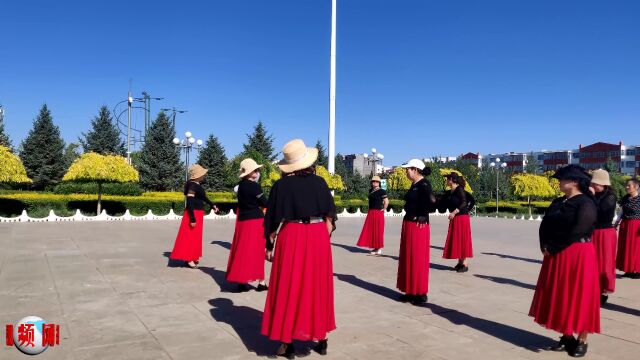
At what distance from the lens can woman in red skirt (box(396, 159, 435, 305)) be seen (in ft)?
21.5

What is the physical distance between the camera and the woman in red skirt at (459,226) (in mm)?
9352

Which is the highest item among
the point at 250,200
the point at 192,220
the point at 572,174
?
the point at 572,174

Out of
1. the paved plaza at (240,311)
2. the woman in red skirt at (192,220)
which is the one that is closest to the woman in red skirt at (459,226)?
the paved plaza at (240,311)

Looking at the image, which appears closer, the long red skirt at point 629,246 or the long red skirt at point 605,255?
the long red skirt at point 605,255

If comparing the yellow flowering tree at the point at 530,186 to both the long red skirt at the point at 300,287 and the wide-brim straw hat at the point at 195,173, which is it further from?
the long red skirt at the point at 300,287

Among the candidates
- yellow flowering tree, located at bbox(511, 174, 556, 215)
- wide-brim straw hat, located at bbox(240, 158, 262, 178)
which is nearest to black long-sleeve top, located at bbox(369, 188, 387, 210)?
wide-brim straw hat, located at bbox(240, 158, 262, 178)

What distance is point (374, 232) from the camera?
38.5ft

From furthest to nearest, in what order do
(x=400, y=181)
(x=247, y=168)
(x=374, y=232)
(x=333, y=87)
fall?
(x=400, y=181) → (x=333, y=87) → (x=374, y=232) → (x=247, y=168)

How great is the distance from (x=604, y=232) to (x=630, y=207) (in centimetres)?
227

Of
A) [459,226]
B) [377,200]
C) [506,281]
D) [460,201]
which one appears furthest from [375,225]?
[506,281]

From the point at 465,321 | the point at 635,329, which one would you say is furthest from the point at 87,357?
the point at 635,329

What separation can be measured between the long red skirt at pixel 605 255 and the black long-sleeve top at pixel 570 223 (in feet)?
9.10

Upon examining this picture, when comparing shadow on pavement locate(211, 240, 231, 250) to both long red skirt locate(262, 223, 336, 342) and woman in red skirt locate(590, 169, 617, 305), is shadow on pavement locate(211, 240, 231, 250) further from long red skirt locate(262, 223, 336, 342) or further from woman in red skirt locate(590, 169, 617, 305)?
woman in red skirt locate(590, 169, 617, 305)

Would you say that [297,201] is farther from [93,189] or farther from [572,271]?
[93,189]
